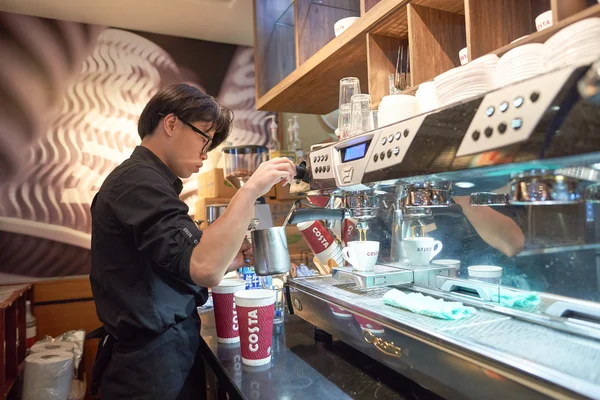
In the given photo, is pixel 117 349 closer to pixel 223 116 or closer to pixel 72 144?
pixel 223 116

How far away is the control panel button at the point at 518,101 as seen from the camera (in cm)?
56

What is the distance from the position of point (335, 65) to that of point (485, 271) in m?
1.02

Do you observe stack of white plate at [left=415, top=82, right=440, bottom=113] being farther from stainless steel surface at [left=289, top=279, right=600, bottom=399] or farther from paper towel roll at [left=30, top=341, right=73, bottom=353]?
paper towel roll at [left=30, top=341, right=73, bottom=353]

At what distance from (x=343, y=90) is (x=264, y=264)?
62 centimetres

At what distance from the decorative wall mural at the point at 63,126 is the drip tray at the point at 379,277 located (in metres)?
2.33

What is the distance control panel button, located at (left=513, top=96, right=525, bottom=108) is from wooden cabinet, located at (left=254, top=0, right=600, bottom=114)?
0.87 ft

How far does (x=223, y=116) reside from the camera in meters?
1.26

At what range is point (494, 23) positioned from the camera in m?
0.99

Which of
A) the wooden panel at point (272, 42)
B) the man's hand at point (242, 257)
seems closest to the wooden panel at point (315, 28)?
the wooden panel at point (272, 42)

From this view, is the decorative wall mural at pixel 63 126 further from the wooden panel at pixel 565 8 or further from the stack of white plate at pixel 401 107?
the wooden panel at pixel 565 8

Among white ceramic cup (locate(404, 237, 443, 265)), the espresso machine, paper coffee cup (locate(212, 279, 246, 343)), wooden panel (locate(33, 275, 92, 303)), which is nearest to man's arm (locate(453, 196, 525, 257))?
the espresso machine

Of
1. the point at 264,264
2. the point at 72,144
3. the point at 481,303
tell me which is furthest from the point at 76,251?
the point at 481,303

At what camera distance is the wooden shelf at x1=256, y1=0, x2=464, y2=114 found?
4.01ft

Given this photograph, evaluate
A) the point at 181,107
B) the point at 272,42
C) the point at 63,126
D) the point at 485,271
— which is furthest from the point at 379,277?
the point at 63,126
